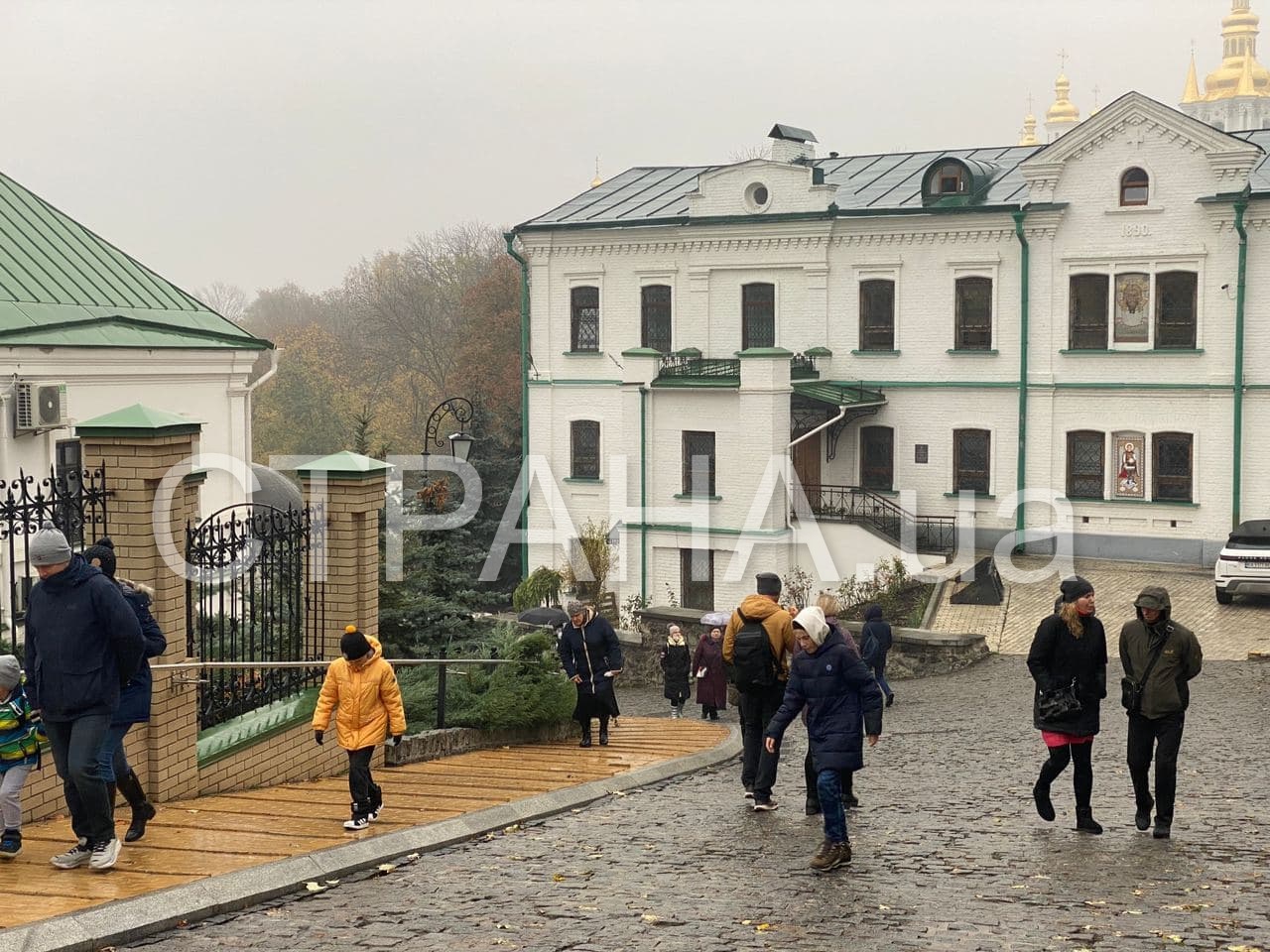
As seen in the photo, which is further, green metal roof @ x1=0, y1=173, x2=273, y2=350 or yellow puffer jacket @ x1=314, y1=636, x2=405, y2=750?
green metal roof @ x1=0, y1=173, x2=273, y2=350

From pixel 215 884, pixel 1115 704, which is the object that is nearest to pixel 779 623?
pixel 215 884

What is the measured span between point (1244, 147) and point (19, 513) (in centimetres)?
2400

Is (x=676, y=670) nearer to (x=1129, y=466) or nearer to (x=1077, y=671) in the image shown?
(x=1077, y=671)

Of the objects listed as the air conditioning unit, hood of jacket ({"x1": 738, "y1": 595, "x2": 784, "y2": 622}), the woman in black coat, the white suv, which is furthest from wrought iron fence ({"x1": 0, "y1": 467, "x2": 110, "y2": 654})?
the white suv

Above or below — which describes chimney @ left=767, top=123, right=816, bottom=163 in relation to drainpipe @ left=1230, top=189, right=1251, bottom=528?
above

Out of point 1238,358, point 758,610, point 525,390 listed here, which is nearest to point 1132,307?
point 1238,358

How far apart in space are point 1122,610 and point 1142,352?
592cm

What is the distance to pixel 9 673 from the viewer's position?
7.52m

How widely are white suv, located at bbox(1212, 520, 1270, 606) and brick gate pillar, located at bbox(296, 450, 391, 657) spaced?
1674 centimetres

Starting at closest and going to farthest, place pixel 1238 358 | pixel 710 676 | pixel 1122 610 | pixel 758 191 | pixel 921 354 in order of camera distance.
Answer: pixel 710 676, pixel 1122 610, pixel 1238 358, pixel 921 354, pixel 758 191

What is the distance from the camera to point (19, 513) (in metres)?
8.76

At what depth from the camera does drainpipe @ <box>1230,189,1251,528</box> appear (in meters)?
27.4

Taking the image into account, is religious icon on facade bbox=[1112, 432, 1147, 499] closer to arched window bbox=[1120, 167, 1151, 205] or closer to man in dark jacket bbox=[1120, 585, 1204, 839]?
arched window bbox=[1120, 167, 1151, 205]

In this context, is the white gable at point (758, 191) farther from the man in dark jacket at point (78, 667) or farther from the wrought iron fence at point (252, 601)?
the man in dark jacket at point (78, 667)
